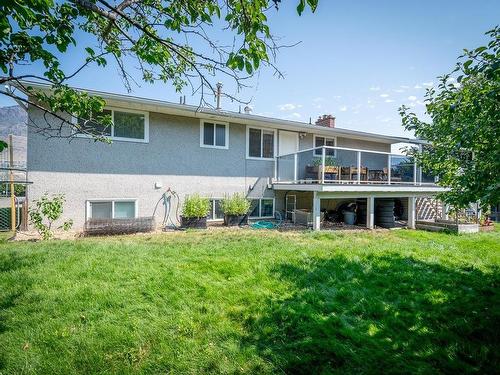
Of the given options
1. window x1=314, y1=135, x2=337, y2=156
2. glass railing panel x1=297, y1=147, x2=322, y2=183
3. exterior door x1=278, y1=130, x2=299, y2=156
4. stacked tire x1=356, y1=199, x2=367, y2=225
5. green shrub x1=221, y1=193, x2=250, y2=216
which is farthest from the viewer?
window x1=314, y1=135, x2=337, y2=156

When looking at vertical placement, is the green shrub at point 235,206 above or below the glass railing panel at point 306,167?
below

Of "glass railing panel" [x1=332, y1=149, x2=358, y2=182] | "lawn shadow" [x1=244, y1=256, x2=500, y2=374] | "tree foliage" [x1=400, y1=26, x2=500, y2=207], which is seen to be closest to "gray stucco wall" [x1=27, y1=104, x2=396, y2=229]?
"glass railing panel" [x1=332, y1=149, x2=358, y2=182]

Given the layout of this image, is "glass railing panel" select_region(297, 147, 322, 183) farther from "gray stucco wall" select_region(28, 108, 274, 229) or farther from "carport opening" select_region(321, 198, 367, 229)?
"carport opening" select_region(321, 198, 367, 229)

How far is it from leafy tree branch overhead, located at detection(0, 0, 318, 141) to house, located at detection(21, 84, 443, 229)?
347 centimetres

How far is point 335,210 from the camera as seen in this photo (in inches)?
495

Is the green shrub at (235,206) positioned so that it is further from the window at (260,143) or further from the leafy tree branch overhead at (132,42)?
the leafy tree branch overhead at (132,42)

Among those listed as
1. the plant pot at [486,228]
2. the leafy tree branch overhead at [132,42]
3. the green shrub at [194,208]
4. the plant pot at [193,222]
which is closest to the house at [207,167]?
the green shrub at [194,208]

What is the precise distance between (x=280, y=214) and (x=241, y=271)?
23.8ft

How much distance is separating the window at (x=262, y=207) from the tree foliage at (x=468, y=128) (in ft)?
24.0

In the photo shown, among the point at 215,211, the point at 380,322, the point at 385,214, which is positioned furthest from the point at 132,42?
the point at 385,214

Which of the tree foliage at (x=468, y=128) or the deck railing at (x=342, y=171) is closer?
the tree foliage at (x=468, y=128)

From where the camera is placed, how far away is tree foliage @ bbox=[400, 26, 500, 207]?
3041mm

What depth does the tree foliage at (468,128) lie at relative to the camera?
9.98 feet

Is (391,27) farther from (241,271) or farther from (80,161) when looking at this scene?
(80,161)
